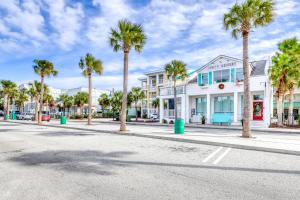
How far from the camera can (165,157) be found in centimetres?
884

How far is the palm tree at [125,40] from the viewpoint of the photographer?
788 inches

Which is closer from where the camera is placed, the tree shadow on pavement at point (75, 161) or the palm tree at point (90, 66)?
the tree shadow on pavement at point (75, 161)

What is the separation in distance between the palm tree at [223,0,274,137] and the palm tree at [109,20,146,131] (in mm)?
7507

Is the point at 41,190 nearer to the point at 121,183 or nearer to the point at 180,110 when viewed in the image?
the point at 121,183

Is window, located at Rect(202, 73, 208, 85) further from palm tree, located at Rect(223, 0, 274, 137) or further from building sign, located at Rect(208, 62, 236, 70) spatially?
palm tree, located at Rect(223, 0, 274, 137)

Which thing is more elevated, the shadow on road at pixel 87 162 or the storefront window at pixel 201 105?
the storefront window at pixel 201 105

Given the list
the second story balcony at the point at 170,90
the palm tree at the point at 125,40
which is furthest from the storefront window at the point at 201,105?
the palm tree at the point at 125,40

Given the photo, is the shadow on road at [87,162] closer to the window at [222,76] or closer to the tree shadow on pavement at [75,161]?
the tree shadow on pavement at [75,161]

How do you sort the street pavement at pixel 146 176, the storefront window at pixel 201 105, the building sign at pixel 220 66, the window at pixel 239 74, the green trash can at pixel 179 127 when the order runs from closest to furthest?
the street pavement at pixel 146 176 < the green trash can at pixel 179 127 < the window at pixel 239 74 < the building sign at pixel 220 66 < the storefront window at pixel 201 105

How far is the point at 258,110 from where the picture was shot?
2922cm

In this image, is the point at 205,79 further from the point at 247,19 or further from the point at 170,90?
the point at 247,19

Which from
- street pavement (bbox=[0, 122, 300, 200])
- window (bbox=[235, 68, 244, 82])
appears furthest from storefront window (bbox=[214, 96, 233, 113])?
street pavement (bbox=[0, 122, 300, 200])

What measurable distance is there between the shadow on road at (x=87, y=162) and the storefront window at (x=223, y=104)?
24.6m

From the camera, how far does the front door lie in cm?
2866
